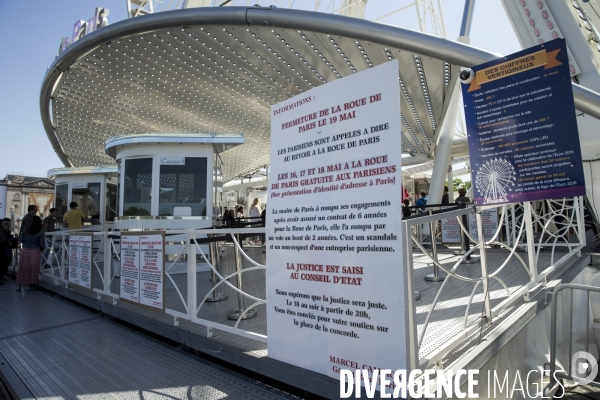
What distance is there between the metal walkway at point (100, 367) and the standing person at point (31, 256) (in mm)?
2548

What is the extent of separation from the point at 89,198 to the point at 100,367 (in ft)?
34.8

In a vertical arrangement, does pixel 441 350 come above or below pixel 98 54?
below

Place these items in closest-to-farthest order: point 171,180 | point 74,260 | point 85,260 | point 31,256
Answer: point 85,260 < point 74,260 < point 31,256 < point 171,180

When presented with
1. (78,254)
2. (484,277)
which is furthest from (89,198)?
(484,277)

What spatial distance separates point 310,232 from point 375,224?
52 cm

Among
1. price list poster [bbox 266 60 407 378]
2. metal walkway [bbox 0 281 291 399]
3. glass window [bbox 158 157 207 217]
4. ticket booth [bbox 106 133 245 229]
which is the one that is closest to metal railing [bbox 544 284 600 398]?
price list poster [bbox 266 60 407 378]

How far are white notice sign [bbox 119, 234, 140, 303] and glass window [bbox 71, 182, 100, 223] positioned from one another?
29.3ft

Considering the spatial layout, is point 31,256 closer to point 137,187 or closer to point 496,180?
point 137,187

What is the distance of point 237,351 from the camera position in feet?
10.1

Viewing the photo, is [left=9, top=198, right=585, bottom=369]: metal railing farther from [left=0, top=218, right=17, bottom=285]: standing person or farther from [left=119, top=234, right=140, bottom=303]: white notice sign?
[left=0, top=218, right=17, bottom=285]: standing person

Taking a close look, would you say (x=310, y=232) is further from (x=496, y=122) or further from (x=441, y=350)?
(x=496, y=122)

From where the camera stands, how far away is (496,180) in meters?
3.47

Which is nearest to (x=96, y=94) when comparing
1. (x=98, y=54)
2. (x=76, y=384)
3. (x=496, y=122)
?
(x=98, y=54)

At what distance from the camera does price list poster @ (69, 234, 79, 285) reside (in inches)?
233
